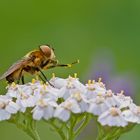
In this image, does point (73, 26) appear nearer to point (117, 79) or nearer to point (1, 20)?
point (1, 20)

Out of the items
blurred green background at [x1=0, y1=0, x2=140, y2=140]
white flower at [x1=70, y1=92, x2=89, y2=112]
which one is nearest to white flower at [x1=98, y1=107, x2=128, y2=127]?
white flower at [x1=70, y1=92, x2=89, y2=112]

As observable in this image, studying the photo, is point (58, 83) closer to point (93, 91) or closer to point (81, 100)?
point (93, 91)

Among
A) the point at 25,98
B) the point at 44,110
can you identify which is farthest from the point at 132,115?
the point at 25,98

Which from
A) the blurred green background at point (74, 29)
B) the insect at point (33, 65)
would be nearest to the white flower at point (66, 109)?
the insect at point (33, 65)

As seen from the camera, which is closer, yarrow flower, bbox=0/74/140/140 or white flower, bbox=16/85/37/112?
yarrow flower, bbox=0/74/140/140

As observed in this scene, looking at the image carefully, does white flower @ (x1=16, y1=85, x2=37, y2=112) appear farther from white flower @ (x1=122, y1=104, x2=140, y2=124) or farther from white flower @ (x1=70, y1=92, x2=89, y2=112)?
white flower @ (x1=122, y1=104, x2=140, y2=124)

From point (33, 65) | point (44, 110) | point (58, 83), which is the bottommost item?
point (44, 110)

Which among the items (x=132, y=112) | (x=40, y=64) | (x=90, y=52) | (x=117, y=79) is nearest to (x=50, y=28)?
(x=90, y=52)
